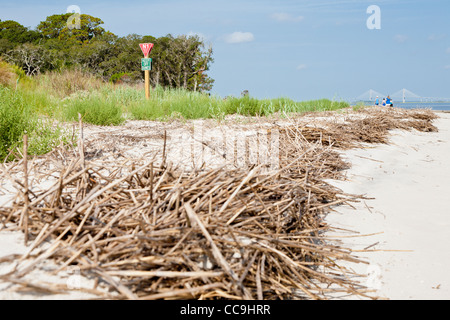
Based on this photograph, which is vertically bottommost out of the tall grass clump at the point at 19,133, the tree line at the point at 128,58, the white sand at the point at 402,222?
the white sand at the point at 402,222

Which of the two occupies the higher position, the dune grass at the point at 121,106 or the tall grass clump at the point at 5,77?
the tall grass clump at the point at 5,77

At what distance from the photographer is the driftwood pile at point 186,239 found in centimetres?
141

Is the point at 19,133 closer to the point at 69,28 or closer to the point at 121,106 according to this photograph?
the point at 121,106

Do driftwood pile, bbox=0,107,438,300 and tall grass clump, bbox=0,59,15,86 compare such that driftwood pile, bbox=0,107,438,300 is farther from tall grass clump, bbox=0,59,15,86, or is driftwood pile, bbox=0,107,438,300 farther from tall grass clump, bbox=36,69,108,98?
tall grass clump, bbox=36,69,108,98

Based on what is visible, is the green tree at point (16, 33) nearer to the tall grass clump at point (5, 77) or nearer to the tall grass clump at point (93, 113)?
the tall grass clump at point (5, 77)

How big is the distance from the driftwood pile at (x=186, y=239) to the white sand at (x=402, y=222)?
261 millimetres

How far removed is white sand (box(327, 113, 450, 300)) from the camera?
1.85 metres

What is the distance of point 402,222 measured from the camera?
2629mm

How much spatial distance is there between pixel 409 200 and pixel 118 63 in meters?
24.6

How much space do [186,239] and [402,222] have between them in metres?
1.81

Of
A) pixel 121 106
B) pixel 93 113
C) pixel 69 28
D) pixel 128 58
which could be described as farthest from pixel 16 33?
pixel 93 113

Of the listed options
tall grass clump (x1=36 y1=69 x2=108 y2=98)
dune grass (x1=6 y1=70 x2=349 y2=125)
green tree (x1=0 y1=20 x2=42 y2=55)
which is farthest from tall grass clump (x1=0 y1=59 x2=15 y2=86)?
green tree (x1=0 y1=20 x2=42 y2=55)

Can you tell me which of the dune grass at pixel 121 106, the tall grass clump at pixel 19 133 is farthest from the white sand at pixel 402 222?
the tall grass clump at pixel 19 133
